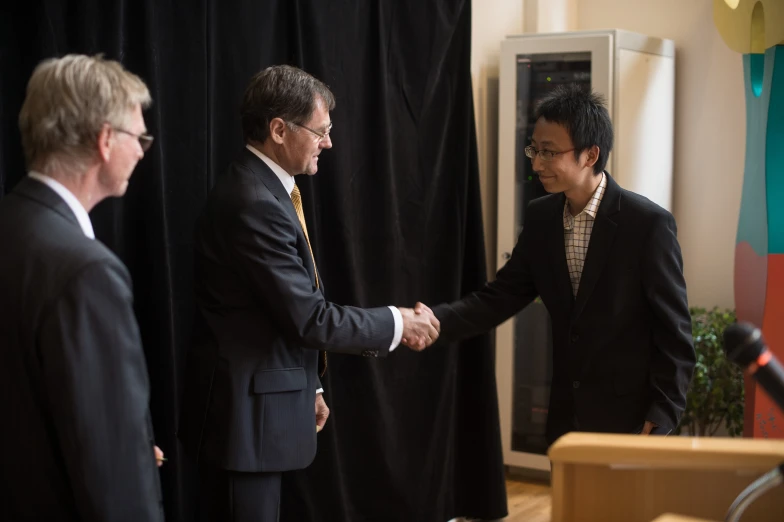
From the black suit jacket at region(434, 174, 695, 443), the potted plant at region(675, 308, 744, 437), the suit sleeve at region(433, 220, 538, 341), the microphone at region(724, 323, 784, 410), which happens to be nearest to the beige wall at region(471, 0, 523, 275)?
the potted plant at region(675, 308, 744, 437)

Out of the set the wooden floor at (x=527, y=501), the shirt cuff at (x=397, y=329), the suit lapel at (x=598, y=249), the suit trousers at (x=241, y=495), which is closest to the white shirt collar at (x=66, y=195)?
the suit trousers at (x=241, y=495)

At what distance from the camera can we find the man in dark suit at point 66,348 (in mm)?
1393

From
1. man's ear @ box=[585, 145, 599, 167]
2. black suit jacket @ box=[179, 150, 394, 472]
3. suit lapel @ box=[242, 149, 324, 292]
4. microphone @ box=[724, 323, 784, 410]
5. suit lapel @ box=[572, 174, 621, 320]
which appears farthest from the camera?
man's ear @ box=[585, 145, 599, 167]

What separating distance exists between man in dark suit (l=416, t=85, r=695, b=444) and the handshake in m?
0.35

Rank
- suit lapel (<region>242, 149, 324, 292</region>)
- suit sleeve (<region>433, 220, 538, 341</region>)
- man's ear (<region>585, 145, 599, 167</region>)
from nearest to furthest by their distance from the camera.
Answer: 1. suit lapel (<region>242, 149, 324, 292</region>)
2. man's ear (<region>585, 145, 599, 167</region>)
3. suit sleeve (<region>433, 220, 538, 341</region>)

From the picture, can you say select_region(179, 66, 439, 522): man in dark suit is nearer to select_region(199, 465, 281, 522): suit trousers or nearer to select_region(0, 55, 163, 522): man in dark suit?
select_region(199, 465, 281, 522): suit trousers

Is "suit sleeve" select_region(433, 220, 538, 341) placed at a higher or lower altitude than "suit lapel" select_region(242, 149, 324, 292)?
lower

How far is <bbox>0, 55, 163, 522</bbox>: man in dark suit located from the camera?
4.57 feet

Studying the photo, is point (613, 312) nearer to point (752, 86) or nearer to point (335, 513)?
point (335, 513)

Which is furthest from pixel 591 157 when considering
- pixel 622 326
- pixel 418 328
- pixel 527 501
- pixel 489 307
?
pixel 527 501

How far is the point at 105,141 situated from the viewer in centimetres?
152

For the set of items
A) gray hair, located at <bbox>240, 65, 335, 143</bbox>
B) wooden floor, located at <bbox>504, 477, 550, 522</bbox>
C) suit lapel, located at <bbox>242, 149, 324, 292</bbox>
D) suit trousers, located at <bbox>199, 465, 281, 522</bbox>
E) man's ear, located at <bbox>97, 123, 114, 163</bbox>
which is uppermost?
gray hair, located at <bbox>240, 65, 335, 143</bbox>

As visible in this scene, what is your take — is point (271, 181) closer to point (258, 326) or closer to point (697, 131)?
point (258, 326)

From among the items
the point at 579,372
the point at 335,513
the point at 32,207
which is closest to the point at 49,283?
the point at 32,207
